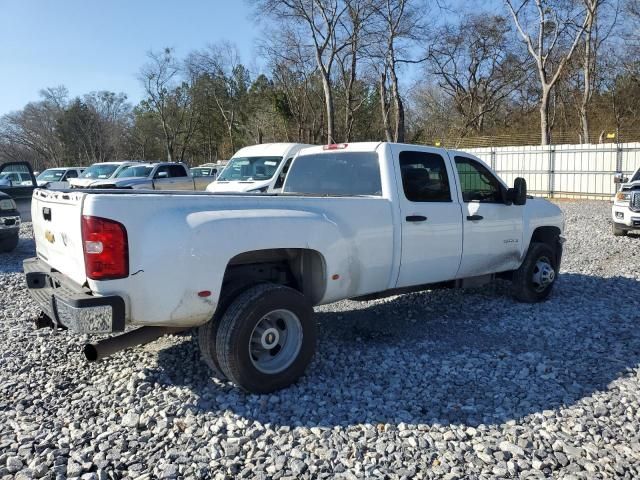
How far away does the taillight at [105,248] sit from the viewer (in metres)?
3.48

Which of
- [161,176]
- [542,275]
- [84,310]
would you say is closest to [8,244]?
[84,310]

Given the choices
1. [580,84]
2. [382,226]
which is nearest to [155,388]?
[382,226]

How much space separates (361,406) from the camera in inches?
159

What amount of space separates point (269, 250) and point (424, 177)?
1919 mm

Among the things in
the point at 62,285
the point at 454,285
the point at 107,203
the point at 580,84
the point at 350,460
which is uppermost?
the point at 580,84

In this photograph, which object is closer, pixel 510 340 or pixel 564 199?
pixel 510 340

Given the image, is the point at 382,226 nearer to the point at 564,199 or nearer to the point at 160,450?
the point at 160,450

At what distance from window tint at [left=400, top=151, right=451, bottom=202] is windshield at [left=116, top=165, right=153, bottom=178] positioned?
17.7 m

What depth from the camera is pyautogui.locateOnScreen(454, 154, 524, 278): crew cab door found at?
19.0 ft

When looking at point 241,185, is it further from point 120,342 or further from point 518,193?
point 120,342

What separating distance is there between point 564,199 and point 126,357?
21.3 metres

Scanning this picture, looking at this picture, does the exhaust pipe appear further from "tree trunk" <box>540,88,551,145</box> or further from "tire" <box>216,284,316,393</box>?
"tree trunk" <box>540,88,551,145</box>

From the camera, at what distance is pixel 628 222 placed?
1170 cm

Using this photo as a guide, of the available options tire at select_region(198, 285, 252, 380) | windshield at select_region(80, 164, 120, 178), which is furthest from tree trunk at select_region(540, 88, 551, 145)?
tire at select_region(198, 285, 252, 380)
